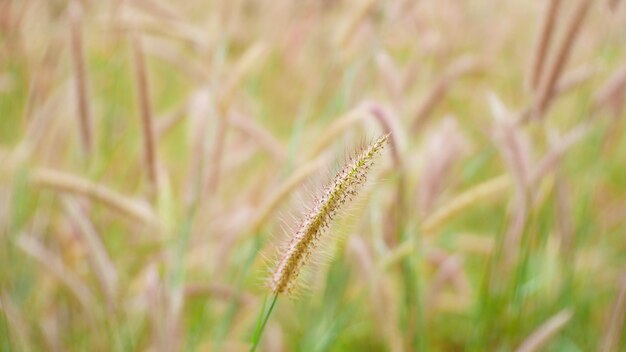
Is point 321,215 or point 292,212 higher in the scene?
point 292,212

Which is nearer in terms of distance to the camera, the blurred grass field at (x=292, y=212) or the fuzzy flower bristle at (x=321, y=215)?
the fuzzy flower bristle at (x=321, y=215)

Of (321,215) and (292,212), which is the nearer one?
(321,215)

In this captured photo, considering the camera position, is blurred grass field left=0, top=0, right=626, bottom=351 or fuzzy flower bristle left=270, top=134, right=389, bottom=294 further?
blurred grass field left=0, top=0, right=626, bottom=351

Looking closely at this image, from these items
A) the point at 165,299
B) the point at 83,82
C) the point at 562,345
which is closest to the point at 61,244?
the point at 83,82

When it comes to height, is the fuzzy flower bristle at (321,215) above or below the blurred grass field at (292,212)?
below
